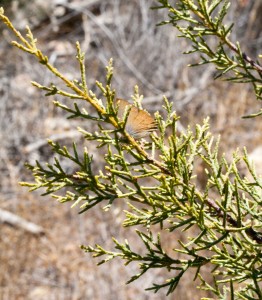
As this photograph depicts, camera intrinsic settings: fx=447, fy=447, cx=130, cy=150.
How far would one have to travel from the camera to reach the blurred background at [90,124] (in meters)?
5.79

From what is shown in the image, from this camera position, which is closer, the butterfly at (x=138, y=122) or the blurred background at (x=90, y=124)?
the butterfly at (x=138, y=122)

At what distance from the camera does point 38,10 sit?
38.2 feet

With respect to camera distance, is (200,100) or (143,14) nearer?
(200,100)

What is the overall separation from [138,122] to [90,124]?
19.9 ft

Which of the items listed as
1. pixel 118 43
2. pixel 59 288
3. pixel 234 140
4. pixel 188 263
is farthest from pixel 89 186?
pixel 118 43

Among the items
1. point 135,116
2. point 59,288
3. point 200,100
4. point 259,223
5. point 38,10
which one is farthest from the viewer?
point 38,10

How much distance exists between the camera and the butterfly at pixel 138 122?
1.27 m

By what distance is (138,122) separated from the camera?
128cm

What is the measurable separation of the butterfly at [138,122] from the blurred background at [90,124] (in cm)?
328

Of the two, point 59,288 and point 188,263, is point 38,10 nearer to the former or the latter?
point 59,288

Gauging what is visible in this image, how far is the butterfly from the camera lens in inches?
50.1

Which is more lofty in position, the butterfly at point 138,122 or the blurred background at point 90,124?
the butterfly at point 138,122

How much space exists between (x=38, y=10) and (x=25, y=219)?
6.81m

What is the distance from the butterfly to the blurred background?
3.28 m
